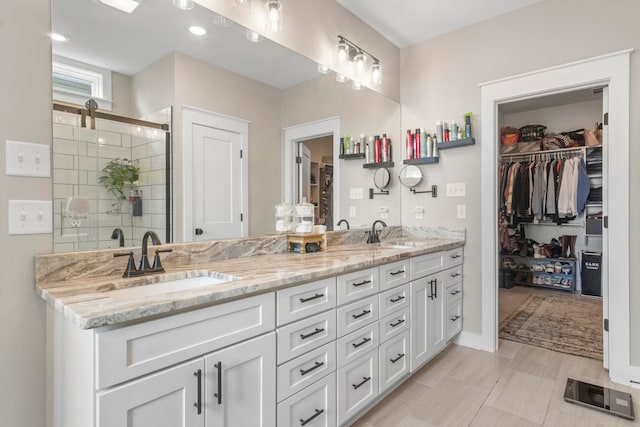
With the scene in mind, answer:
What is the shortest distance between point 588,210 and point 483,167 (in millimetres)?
2942

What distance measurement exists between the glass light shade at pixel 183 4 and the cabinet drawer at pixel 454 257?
2.37m

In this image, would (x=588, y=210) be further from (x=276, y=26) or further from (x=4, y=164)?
(x=4, y=164)

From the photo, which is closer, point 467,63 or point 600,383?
point 600,383

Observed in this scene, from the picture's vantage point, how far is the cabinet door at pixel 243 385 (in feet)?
3.65

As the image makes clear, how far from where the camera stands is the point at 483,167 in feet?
8.98

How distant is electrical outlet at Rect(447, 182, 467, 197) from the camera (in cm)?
288

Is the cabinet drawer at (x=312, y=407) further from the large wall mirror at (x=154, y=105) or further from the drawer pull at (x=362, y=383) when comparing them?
the large wall mirror at (x=154, y=105)

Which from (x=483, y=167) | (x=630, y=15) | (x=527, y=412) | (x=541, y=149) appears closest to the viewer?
(x=527, y=412)

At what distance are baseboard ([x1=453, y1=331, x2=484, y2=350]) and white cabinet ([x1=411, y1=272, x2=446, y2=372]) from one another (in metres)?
0.43

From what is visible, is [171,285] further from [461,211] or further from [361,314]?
[461,211]

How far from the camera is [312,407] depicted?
1482mm

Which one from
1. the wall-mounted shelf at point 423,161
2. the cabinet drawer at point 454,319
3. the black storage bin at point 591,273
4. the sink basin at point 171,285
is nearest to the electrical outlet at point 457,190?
the wall-mounted shelf at point 423,161

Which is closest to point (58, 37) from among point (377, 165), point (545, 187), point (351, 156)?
point (351, 156)

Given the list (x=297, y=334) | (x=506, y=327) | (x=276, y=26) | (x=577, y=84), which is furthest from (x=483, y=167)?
(x=297, y=334)
